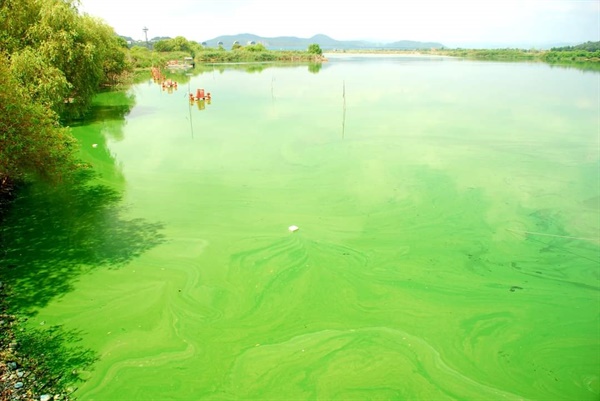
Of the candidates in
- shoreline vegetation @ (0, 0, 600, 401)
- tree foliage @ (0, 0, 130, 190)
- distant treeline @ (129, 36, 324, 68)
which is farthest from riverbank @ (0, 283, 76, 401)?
distant treeline @ (129, 36, 324, 68)

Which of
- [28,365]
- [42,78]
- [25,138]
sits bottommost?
[28,365]

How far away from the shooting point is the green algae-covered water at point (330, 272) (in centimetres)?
288

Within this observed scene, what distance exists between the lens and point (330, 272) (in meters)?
4.09

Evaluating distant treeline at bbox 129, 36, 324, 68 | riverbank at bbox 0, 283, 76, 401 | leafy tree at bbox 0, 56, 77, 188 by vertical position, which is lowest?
riverbank at bbox 0, 283, 76, 401

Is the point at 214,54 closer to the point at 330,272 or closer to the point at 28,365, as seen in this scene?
the point at 330,272

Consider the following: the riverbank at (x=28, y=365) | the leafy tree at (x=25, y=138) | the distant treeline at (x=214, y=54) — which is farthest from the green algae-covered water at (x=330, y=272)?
the distant treeline at (x=214, y=54)

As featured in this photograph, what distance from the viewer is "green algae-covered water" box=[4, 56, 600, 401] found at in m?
2.88

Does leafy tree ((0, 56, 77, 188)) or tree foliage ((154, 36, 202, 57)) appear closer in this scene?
leafy tree ((0, 56, 77, 188))

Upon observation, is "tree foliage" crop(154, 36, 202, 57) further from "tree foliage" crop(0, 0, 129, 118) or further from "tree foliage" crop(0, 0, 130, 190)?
"tree foliage" crop(0, 0, 129, 118)

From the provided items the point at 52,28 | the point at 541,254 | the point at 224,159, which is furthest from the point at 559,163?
the point at 52,28

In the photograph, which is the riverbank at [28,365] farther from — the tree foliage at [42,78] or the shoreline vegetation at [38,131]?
the tree foliage at [42,78]

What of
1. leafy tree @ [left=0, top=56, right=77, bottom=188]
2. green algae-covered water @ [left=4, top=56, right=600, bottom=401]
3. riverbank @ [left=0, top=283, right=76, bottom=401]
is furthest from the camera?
leafy tree @ [left=0, top=56, right=77, bottom=188]

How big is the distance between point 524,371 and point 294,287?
203 centimetres

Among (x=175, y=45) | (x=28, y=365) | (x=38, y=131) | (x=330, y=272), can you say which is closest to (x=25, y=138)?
(x=38, y=131)
